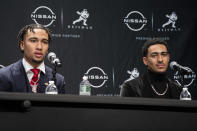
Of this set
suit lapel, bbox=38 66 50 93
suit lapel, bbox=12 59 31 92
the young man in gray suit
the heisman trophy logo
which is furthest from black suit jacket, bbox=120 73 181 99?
the heisman trophy logo

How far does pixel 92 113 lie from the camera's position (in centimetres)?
155

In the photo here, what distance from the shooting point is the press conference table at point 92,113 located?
1.46 meters

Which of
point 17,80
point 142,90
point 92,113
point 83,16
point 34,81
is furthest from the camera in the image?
point 83,16

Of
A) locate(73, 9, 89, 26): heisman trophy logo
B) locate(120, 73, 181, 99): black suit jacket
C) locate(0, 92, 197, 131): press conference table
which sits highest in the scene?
locate(73, 9, 89, 26): heisman trophy logo

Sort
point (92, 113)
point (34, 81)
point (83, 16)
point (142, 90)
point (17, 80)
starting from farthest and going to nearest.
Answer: point (83, 16), point (142, 90), point (34, 81), point (17, 80), point (92, 113)

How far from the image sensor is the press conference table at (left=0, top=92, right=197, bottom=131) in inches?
57.4

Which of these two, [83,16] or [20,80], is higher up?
[83,16]

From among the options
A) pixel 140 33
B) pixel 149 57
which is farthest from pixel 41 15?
pixel 149 57

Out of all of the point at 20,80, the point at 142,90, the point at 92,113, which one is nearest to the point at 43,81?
the point at 20,80

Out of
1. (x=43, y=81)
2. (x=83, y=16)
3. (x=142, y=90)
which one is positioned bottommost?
(x=142, y=90)

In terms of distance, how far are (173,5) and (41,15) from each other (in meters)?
1.72

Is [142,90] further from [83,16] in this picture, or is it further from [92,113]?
[92,113]

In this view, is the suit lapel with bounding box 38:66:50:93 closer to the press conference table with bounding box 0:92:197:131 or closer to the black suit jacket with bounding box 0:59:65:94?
the black suit jacket with bounding box 0:59:65:94

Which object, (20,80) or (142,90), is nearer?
(20,80)
